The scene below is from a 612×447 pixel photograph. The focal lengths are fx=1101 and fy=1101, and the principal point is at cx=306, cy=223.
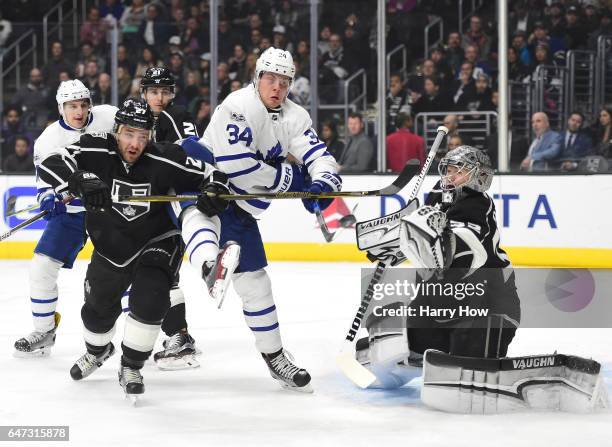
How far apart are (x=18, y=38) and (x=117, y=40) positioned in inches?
33.2

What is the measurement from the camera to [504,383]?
3.35m

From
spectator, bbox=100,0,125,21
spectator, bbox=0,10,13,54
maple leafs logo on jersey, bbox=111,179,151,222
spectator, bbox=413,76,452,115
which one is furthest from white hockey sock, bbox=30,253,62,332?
spectator, bbox=100,0,125,21

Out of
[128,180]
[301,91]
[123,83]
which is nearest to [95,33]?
[123,83]

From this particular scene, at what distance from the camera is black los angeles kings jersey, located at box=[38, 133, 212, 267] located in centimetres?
357

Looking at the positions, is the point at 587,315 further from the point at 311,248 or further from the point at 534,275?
the point at 311,248

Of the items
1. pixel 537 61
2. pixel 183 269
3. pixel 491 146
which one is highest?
pixel 537 61

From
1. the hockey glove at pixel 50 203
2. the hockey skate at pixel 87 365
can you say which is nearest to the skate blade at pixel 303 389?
the hockey skate at pixel 87 365

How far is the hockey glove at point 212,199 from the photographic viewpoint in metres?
3.46

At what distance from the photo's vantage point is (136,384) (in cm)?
349

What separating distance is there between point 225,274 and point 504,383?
911 mm

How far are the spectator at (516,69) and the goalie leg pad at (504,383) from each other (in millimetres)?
5038

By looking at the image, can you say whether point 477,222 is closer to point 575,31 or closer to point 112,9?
point 575,31

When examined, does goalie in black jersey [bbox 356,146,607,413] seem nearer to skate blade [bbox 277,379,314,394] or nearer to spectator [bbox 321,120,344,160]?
skate blade [bbox 277,379,314,394]

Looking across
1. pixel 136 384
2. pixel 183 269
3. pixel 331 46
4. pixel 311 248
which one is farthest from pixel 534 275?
pixel 136 384
